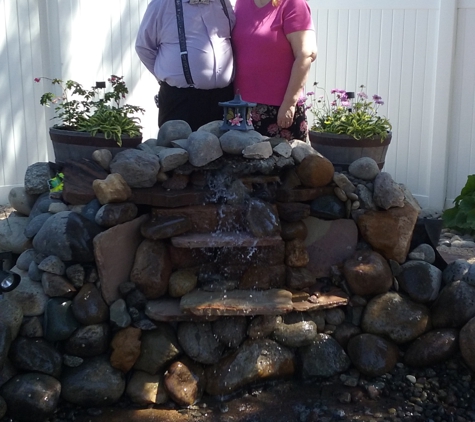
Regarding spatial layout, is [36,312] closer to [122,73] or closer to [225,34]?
[225,34]

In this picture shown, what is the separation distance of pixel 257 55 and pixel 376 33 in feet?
8.57

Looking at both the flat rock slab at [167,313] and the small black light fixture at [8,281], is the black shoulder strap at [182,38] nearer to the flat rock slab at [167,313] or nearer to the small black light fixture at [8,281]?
the flat rock slab at [167,313]

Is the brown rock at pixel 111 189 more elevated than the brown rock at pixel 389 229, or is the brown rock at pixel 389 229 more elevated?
the brown rock at pixel 111 189

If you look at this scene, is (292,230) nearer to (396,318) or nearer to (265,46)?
(396,318)

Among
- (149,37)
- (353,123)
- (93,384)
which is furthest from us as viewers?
(353,123)

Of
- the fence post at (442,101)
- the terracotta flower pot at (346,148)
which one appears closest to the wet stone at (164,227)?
the terracotta flower pot at (346,148)

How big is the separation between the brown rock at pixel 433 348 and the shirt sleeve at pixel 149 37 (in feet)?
7.13

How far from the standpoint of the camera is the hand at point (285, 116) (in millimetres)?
3957

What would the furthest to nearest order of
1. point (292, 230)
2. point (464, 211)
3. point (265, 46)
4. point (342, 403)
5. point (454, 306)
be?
1. point (464, 211)
2. point (265, 46)
3. point (292, 230)
4. point (454, 306)
5. point (342, 403)

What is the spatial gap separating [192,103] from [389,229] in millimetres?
1328

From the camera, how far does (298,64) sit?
152 inches

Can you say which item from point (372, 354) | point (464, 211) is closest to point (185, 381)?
point (372, 354)

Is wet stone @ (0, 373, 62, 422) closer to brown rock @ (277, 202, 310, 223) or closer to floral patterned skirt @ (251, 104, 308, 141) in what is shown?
brown rock @ (277, 202, 310, 223)

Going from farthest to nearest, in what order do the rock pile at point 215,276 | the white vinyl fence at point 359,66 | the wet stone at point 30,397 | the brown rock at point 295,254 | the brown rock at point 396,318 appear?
the white vinyl fence at point 359,66 < the brown rock at point 295,254 < the brown rock at point 396,318 < the rock pile at point 215,276 < the wet stone at point 30,397
